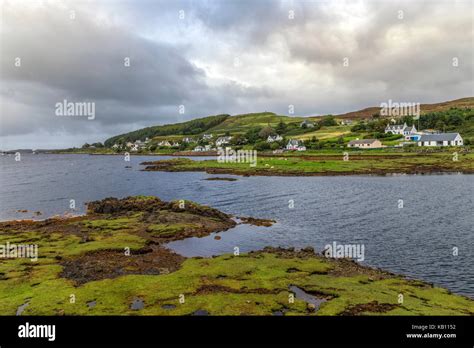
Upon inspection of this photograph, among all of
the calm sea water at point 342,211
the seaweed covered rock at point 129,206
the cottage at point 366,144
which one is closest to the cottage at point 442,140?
the cottage at point 366,144

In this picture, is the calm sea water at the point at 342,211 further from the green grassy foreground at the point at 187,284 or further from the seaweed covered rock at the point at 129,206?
the seaweed covered rock at the point at 129,206

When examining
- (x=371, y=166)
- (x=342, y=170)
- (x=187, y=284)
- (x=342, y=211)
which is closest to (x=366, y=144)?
(x=371, y=166)

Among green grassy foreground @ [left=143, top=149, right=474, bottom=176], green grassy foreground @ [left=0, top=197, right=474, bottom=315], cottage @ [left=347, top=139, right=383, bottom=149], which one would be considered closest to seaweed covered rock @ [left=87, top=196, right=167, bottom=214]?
green grassy foreground @ [left=0, top=197, right=474, bottom=315]

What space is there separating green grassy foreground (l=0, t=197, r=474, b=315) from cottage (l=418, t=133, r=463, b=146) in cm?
17796

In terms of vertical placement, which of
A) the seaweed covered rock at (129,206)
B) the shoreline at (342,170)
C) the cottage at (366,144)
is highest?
the cottage at (366,144)

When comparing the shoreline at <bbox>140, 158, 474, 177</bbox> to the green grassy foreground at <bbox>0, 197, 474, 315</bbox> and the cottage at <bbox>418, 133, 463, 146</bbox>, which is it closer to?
the cottage at <bbox>418, 133, 463, 146</bbox>

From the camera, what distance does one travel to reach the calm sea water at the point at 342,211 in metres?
39.7

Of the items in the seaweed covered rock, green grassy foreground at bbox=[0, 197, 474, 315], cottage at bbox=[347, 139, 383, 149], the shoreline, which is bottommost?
green grassy foreground at bbox=[0, 197, 474, 315]

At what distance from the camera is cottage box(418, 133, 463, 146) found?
182637 mm

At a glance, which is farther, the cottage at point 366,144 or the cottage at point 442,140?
the cottage at point 366,144

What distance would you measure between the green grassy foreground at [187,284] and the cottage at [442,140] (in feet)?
584

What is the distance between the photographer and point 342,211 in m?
65.3

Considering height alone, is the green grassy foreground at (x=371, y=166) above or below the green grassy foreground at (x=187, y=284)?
above
